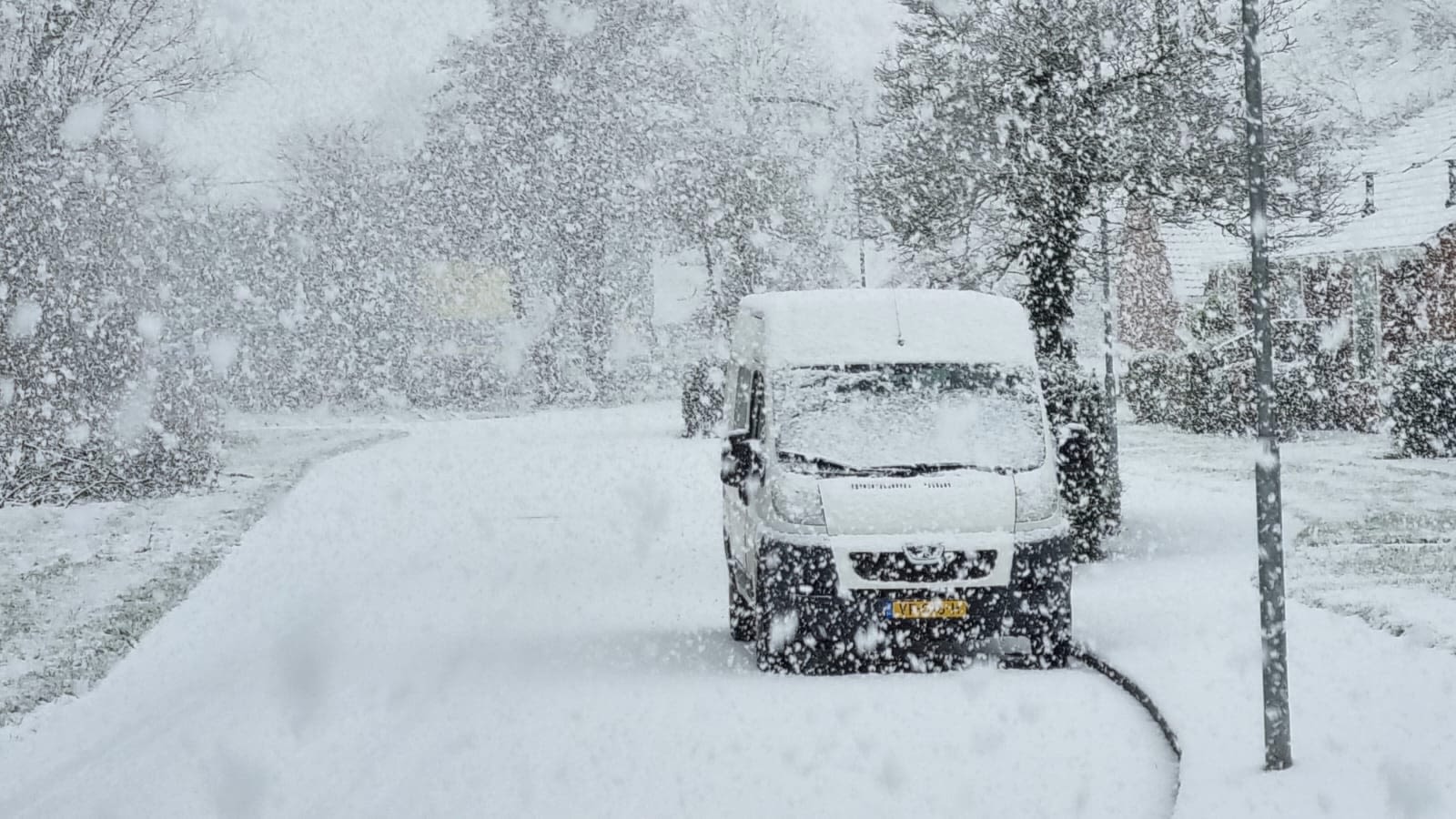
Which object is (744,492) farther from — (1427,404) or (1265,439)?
(1427,404)

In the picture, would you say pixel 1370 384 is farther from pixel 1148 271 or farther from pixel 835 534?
pixel 835 534

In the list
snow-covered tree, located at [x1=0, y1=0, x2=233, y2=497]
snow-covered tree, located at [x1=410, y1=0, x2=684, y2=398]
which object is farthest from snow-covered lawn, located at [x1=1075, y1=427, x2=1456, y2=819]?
snow-covered tree, located at [x1=410, y1=0, x2=684, y2=398]

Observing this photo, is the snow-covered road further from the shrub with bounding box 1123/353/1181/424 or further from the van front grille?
the shrub with bounding box 1123/353/1181/424

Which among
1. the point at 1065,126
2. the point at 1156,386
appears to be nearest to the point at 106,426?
the point at 1065,126

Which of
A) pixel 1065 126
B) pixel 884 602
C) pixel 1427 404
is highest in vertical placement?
pixel 1065 126

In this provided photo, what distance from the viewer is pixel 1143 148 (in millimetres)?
14852

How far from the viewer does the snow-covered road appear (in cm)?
672

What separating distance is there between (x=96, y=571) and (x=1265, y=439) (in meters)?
11.6

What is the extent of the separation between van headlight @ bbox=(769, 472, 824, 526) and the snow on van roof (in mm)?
834

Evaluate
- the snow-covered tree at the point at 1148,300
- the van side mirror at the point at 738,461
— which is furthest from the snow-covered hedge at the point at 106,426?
the snow-covered tree at the point at 1148,300

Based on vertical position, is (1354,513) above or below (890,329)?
below

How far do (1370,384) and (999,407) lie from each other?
920 inches

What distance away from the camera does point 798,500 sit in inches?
373

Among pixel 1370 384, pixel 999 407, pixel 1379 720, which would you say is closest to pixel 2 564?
pixel 999 407
